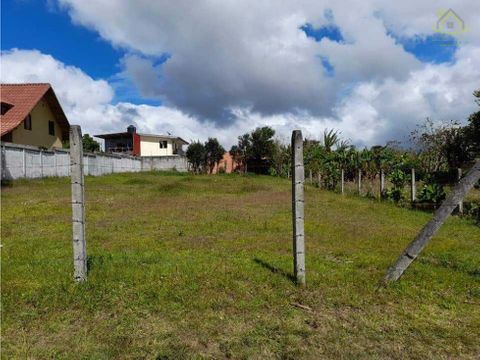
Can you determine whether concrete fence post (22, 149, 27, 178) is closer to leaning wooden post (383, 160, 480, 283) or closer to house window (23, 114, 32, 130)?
house window (23, 114, 32, 130)

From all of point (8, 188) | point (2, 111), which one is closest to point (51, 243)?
point (8, 188)

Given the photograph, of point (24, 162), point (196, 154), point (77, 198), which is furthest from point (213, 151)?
point (77, 198)

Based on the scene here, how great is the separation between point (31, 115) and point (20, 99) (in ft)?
4.22

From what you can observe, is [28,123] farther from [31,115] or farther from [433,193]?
[433,193]

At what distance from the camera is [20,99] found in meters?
25.5

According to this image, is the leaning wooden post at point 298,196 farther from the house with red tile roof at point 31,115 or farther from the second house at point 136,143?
the second house at point 136,143

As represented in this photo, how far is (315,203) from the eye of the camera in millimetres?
12867

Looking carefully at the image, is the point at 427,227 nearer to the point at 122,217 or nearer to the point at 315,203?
the point at 122,217

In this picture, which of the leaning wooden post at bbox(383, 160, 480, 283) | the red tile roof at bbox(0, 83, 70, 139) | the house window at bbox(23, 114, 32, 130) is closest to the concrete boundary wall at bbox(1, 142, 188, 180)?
the red tile roof at bbox(0, 83, 70, 139)

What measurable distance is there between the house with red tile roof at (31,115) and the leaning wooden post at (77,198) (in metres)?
21.8

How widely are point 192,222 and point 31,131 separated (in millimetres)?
22789

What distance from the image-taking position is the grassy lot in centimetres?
288

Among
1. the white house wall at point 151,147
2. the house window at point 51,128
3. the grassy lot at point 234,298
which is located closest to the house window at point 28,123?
the house window at point 51,128

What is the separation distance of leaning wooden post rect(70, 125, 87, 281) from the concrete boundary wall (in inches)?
698
